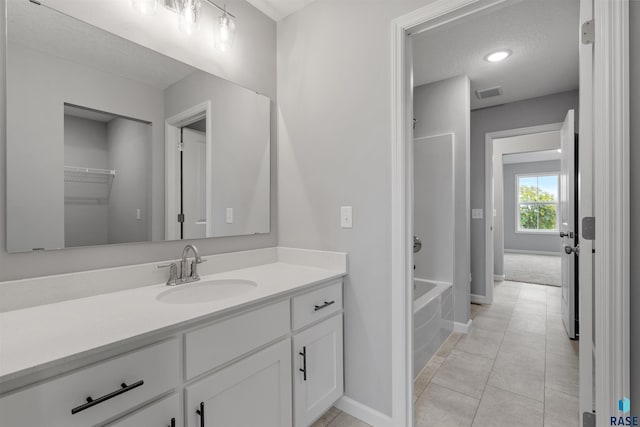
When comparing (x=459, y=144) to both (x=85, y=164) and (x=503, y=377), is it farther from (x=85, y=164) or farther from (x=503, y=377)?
(x=85, y=164)

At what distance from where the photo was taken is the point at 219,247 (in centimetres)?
178

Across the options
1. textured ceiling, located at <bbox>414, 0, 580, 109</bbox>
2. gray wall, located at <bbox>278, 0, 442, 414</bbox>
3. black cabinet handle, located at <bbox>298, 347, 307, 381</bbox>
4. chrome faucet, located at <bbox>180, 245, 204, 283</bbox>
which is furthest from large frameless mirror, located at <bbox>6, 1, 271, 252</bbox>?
textured ceiling, located at <bbox>414, 0, 580, 109</bbox>

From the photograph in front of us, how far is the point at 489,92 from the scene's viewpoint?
3.42 metres

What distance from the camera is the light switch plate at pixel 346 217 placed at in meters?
1.72

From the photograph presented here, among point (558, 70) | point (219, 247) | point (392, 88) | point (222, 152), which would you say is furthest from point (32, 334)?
point (558, 70)

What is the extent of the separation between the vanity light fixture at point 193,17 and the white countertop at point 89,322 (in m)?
1.36

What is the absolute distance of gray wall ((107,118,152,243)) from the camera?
1364mm

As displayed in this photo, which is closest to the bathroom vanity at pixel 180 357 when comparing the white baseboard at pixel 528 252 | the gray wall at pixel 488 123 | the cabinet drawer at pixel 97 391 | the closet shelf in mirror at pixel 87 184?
the cabinet drawer at pixel 97 391

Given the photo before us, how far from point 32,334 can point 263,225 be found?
49.1 inches

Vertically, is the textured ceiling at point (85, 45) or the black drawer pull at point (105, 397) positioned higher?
the textured ceiling at point (85, 45)

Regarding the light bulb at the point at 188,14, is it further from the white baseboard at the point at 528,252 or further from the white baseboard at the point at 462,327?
the white baseboard at the point at 528,252

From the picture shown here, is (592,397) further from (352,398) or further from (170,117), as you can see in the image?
(170,117)

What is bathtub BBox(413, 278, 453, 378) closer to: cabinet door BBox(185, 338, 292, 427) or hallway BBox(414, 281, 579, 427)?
hallway BBox(414, 281, 579, 427)

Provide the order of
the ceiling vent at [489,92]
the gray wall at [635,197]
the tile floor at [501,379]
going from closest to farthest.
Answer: the gray wall at [635,197], the tile floor at [501,379], the ceiling vent at [489,92]
